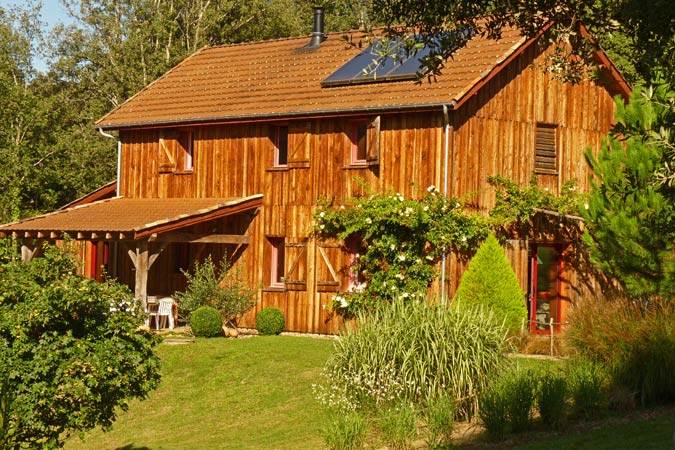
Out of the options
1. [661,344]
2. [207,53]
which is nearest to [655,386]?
[661,344]

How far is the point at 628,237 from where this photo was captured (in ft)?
68.7

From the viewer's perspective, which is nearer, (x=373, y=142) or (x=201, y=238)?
(x=373, y=142)

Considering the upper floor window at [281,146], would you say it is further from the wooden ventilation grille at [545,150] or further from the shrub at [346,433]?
the shrub at [346,433]

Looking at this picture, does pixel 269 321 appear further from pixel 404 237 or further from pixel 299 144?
pixel 299 144

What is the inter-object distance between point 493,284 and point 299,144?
19.1 feet

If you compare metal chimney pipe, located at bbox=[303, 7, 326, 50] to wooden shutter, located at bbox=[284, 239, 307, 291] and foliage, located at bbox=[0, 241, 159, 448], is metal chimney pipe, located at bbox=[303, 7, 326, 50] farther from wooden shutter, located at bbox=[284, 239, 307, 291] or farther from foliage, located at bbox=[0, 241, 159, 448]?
foliage, located at bbox=[0, 241, 159, 448]

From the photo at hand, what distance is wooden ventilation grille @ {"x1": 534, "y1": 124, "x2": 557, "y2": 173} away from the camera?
85.4ft

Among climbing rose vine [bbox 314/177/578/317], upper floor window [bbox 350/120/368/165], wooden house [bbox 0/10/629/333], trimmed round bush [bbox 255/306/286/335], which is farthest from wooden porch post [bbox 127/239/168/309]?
upper floor window [bbox 350/120/368/165]

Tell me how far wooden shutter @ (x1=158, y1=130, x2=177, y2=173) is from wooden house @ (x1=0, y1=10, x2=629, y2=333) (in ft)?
0.13

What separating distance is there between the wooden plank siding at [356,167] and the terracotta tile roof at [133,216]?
606 mm

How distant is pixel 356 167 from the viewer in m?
25.5

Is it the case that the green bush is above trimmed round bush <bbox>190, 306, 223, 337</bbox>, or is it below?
above

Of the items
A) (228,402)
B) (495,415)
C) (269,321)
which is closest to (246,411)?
(228,402)

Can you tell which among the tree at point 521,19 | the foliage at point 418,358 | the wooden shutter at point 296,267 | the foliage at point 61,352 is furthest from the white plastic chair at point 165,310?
the tree at point 521,19
